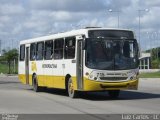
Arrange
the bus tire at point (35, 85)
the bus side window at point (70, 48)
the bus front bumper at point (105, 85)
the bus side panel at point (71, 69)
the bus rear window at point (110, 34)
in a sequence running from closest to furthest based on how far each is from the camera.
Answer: the bus front bumper at point (105, 85) < the bus rear window at point (110, 34) < the bus side panel at point (71, 69) < the bus side window at point (70, 48) < the bus tire at point (35, 85)

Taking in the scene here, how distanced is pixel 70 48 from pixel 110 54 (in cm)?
247

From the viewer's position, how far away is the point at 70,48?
23766 millimetres

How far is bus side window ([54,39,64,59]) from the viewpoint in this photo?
25078 millimetres

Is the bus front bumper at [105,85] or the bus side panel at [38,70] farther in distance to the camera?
the bus side panel at [38,70]

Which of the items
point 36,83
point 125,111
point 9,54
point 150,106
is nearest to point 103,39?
point 150,106

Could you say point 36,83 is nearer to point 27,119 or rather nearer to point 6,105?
point 6,105

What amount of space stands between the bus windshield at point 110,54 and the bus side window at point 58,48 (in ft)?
10.9

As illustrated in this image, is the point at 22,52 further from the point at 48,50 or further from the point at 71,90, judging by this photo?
the point at 71,90

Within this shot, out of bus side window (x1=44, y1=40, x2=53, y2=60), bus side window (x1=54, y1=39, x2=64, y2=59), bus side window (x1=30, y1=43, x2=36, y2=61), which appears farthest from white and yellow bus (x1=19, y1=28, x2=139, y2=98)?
bus side window (x1=30, y1=43, x2=36, y2=61)

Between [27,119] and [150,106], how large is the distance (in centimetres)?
561

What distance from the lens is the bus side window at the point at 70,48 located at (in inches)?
922

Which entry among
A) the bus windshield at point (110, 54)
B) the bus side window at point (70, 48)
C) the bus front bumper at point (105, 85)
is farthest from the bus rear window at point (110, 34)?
the bus front bumper at point (105, 85)

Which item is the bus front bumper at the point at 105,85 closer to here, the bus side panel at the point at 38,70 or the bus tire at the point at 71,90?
the bus tire at the point at 71,90

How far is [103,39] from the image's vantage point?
22156 mm
